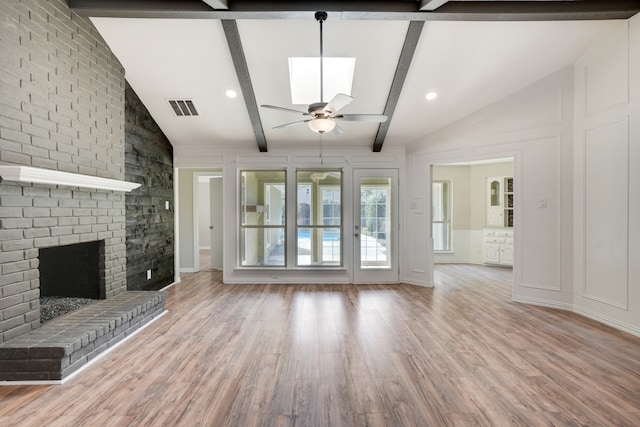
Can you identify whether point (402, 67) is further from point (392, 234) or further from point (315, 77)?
point (392, 234)

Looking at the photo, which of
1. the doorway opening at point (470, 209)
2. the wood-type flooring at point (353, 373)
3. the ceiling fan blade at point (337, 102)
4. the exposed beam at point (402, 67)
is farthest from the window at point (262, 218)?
the doorway opening at point (470, 209)

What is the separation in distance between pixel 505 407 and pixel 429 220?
11.9 feet

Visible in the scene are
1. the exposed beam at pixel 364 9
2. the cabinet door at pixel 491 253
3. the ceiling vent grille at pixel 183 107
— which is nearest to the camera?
the exposed beam at pixel 364 9

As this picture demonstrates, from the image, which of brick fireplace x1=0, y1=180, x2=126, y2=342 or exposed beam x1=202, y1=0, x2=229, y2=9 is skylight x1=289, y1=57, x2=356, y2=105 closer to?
exposed beam x1=202, y1=0, x2=229, y2=9

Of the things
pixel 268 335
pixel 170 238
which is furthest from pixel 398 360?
pixel 170 238

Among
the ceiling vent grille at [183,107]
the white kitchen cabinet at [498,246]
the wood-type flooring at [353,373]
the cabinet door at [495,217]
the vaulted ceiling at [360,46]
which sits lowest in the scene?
the wood-type flooring at [353,373]

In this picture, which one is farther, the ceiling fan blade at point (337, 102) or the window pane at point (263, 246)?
the window pane at point (263, 246)

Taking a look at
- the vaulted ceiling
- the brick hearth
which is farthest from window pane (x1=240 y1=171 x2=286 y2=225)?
the brick hearth

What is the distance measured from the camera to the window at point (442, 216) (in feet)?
25.5

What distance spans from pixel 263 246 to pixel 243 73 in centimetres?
A: 310

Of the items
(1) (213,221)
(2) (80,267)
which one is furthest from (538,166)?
(1) (213,221)

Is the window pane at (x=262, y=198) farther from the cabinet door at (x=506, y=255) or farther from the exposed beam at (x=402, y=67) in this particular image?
the cabinet door at (x=506, y=255)

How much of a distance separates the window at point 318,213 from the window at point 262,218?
1.11 ft

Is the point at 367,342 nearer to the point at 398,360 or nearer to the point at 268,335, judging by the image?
the point at 398,360
